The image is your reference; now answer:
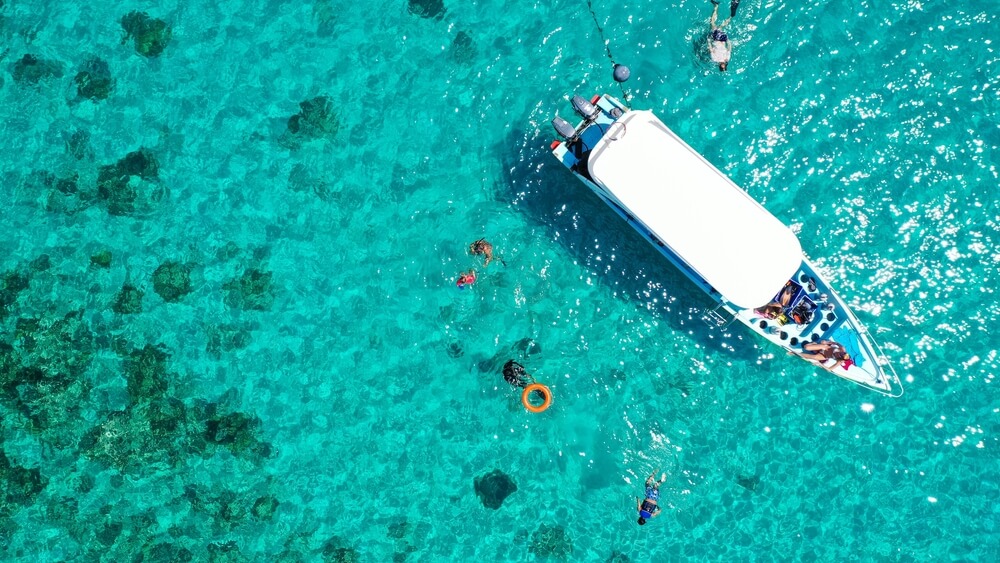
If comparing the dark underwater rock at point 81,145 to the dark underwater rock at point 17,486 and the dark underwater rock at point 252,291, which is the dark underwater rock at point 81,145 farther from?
the dark underwater rock at point 17,486

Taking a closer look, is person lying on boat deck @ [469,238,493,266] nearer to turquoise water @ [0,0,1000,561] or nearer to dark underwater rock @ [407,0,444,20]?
turquoise water @ [0,0,1000,561]

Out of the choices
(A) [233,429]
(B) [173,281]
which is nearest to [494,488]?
(A) [233,429]

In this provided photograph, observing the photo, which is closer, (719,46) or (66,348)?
(719,46)

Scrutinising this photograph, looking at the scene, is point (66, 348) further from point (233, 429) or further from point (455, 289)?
point (455, 289)

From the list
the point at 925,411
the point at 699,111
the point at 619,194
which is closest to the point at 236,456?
the point at 619,194

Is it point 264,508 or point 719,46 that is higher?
point 719,46

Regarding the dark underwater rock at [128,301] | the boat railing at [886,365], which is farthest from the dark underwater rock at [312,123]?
the boat railing at [886,365]
